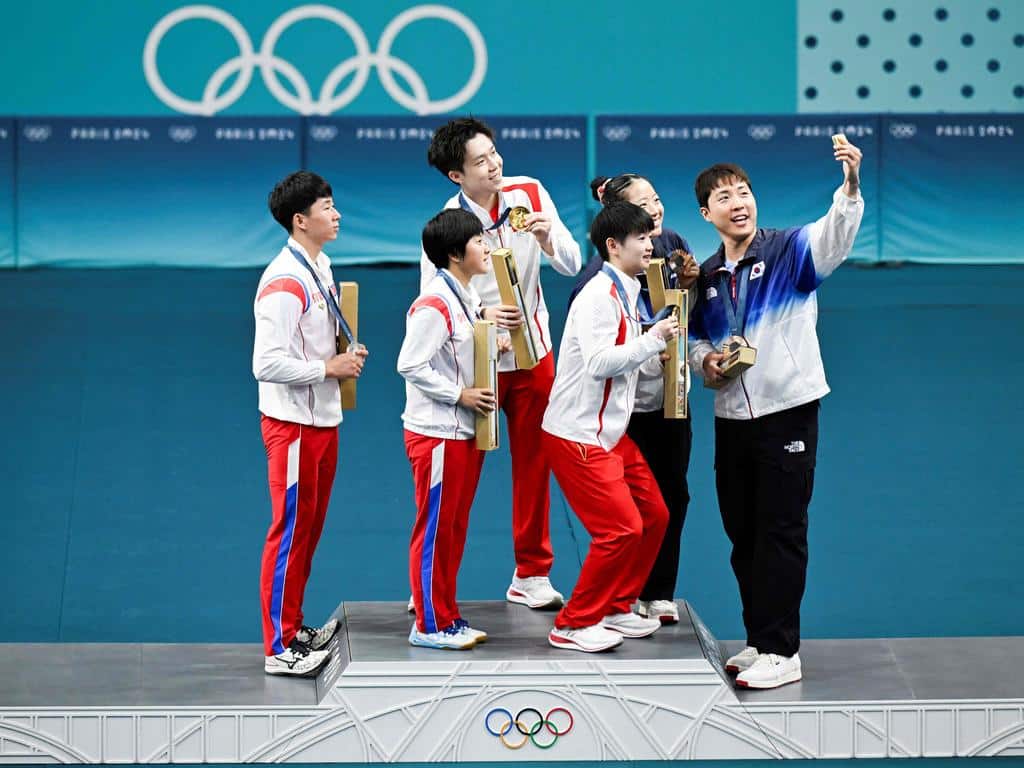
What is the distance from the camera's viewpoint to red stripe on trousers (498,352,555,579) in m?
6.16

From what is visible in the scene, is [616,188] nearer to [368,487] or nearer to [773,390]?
[773,390]

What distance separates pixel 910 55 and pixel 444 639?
14998 mm

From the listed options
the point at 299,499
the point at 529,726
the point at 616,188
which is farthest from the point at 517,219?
the point at 529,726

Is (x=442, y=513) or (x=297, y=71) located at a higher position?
(x=297, y=71)

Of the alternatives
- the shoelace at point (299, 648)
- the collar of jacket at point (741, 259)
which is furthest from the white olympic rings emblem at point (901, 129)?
the shoelace at point (299, 648)

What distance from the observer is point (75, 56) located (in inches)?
725

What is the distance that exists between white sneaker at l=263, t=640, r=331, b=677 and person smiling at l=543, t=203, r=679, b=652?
2.91 ft

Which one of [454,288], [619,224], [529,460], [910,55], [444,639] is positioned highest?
[910,55]

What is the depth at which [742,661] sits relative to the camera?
18.4ft

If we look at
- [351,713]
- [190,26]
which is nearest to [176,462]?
[351,713]

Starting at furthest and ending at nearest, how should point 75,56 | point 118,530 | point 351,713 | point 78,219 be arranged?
1. point 75,56
2. point 78,219
3. point 118,530
4. point 351,713

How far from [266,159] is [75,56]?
138 inches

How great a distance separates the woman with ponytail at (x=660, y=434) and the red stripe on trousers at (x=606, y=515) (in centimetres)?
27

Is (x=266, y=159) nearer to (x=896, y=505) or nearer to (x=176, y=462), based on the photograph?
(x=176, y=462)
